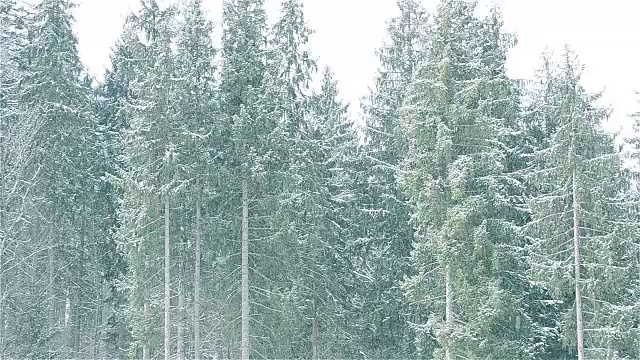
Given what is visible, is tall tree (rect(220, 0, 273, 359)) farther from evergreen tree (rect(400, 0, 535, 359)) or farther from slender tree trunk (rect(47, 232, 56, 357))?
slender tree trunk (rect(47, 232, 56, 357))

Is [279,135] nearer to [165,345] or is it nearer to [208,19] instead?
[208,19]

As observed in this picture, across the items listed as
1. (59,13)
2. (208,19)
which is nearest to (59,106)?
(59,13)

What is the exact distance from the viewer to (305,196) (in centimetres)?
2959

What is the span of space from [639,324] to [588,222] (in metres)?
4.04

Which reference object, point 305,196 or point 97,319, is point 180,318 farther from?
point 97,319

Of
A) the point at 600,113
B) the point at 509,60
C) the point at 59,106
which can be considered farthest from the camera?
the point at 59,106

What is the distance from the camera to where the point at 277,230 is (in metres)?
27.8

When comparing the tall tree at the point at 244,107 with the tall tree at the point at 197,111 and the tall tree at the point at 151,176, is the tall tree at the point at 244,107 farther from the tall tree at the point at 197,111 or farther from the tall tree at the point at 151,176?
the tall tree at the point at 151,176

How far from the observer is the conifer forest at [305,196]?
25328mm

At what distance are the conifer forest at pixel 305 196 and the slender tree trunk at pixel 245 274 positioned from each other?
0.09 metres

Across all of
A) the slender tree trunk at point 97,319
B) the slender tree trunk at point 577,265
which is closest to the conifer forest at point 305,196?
the slender tree trunk at point 577,265

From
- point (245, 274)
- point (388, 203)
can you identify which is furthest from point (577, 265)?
point (245, 274)

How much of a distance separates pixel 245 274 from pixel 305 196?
3979mm

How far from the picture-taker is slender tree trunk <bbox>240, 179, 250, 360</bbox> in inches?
1062
